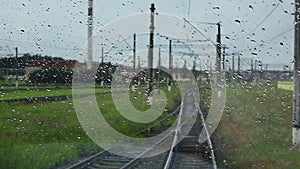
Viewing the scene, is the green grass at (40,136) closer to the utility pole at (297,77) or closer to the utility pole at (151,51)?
the utility pole at (297,77)

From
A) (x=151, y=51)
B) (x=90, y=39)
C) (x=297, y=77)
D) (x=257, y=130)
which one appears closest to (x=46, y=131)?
(x=90, y=39)

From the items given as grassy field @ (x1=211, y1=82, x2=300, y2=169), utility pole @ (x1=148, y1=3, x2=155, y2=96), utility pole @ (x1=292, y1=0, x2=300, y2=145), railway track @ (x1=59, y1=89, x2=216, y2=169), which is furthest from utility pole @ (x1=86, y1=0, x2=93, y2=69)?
utility pole @ (x1=148, y1=3, x2=155, y2=96)

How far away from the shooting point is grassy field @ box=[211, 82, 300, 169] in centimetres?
960

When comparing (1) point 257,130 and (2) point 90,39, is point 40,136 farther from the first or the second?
(1) point 257,130

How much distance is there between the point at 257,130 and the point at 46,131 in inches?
252

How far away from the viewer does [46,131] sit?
12.0 metres

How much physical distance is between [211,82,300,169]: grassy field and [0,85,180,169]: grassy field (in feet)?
11.0

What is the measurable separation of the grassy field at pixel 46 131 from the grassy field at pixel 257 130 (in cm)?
335

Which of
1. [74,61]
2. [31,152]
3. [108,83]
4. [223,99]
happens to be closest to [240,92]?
[223,99]

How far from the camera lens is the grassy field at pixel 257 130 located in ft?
31.5

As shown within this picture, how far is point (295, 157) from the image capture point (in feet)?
30.5

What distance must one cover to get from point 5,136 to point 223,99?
14828 millimetres

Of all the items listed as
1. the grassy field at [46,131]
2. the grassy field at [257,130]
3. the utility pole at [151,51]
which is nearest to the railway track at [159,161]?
the grassy field at [46,131]

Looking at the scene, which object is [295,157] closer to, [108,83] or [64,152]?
A: [64,152]
